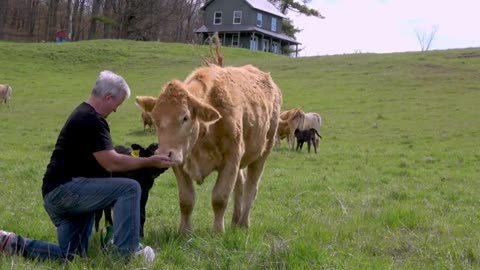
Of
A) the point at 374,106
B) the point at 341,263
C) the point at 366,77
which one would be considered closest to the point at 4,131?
the point at 374,106

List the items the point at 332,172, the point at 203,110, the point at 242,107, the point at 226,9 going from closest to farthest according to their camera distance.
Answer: the point at 203,110 → the point at 242,107 → the point at 332,172 → the point at 226,9

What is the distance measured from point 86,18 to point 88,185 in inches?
3010

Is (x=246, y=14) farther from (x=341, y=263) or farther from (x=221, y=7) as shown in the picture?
(x=341, y=263)

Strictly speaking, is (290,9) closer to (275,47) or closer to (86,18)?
(275,47)

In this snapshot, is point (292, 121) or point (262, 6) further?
point (262, 6)

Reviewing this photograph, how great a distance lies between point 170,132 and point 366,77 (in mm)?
33874

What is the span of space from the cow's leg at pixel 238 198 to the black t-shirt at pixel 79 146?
240cm

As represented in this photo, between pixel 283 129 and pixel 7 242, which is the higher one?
pixel 283 129

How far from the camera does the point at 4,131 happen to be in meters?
22.4

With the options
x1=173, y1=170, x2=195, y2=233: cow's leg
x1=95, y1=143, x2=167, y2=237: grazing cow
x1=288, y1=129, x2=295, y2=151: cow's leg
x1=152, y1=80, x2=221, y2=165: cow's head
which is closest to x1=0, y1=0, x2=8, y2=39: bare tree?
x1=288, y1=129, x2=295, y2=151: cow's leg

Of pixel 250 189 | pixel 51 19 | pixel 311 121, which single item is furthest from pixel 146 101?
pixel 51 19

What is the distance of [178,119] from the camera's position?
535cm

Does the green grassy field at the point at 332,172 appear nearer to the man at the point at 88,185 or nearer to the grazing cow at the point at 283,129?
the man at the point at 88,185

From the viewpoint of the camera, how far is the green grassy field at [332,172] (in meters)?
5.11
